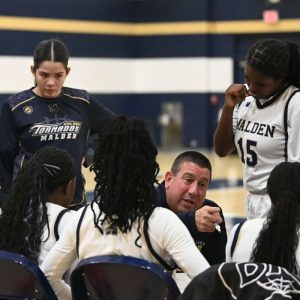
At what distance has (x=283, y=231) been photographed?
8.04 feet

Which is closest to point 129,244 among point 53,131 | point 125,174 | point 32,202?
point 125,174

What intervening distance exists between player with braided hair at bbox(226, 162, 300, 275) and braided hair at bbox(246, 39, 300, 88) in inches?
33.3

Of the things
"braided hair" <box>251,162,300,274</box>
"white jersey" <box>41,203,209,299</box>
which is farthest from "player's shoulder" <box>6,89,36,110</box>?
"braided hair" <box>251,162,300,274</box>

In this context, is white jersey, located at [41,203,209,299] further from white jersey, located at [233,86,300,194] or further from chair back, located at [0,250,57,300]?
white jersey, located at [233,86,300,194]

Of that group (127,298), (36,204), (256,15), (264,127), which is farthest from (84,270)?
(256,15)

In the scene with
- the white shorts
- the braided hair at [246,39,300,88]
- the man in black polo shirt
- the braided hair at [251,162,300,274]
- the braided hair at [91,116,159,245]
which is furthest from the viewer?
the white shorts

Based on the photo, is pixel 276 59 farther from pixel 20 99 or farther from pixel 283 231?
pixel 20 99

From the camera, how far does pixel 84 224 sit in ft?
9.14

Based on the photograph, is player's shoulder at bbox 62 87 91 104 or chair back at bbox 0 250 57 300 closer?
chair back at bbox 0 250 57 300

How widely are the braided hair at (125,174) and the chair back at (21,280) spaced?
273 mm

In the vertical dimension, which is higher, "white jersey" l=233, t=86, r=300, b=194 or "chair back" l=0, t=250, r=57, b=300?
"white jersey" l=233, t=86, r=300, b=194

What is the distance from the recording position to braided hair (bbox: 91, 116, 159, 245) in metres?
2.76

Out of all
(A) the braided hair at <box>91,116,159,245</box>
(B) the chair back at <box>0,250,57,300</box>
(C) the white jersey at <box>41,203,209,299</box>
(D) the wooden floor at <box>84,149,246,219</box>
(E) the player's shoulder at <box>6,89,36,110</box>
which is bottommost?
(D) the wooden floor at <box>84,149,246,219</box>

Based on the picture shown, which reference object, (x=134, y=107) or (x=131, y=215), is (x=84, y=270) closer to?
(x=131, y=215)
